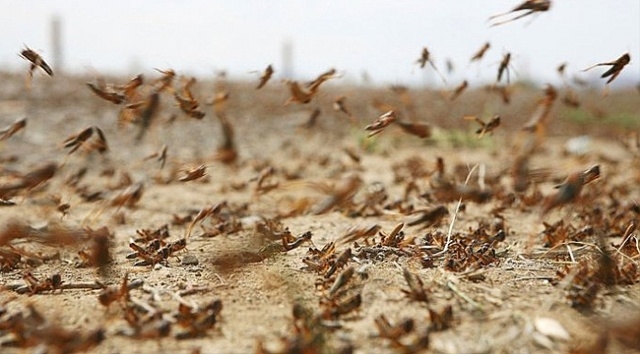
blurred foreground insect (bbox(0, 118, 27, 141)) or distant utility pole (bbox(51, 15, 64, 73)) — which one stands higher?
blurred foreground insect (bbox(0, 118, 27, 141))

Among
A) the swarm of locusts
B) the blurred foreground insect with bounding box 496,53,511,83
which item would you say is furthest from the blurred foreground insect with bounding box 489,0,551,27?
the blurred foreground insect with bounding box 496,53,511,83

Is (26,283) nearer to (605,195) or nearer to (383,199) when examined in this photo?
(383,199)

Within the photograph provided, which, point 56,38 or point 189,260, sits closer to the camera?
point 189,260

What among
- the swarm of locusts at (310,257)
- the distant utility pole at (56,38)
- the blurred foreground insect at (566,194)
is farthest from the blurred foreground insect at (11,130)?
the distant utility pole at (56,38)

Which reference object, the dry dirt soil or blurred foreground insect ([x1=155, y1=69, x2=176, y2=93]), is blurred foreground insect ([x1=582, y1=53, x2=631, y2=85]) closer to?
the dry dirt soil

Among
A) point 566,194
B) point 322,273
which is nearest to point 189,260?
point 322,273

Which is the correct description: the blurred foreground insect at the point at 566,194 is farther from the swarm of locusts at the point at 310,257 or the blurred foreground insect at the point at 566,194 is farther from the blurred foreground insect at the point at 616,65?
the blurred foreground insect at the point at 616,65

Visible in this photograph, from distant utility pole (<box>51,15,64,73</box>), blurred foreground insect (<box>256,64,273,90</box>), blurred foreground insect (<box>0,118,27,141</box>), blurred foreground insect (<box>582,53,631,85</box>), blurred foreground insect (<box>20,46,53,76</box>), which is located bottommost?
distant utility pole (<box>51,15,64,73</box>)

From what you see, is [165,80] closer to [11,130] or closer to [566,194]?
[11,130]

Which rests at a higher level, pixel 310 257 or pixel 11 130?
pixel 11 130

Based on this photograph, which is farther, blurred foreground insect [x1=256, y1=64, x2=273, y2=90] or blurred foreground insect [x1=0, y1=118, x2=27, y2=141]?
blurred foreground insect [x1=256, y1=64, x2=273, y2=90]

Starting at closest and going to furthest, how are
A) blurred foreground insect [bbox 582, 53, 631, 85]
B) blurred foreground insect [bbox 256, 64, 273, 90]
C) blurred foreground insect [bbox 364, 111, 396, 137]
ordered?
blurred foreground insect [bbox 582, 53, 631, 85]
blurred foreground insect [bbox 364, 111, 396, 137]
blurred foreground insect [bbox 256, 64, 273, 90]

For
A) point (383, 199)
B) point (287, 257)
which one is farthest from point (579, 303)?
point (383, 199)
